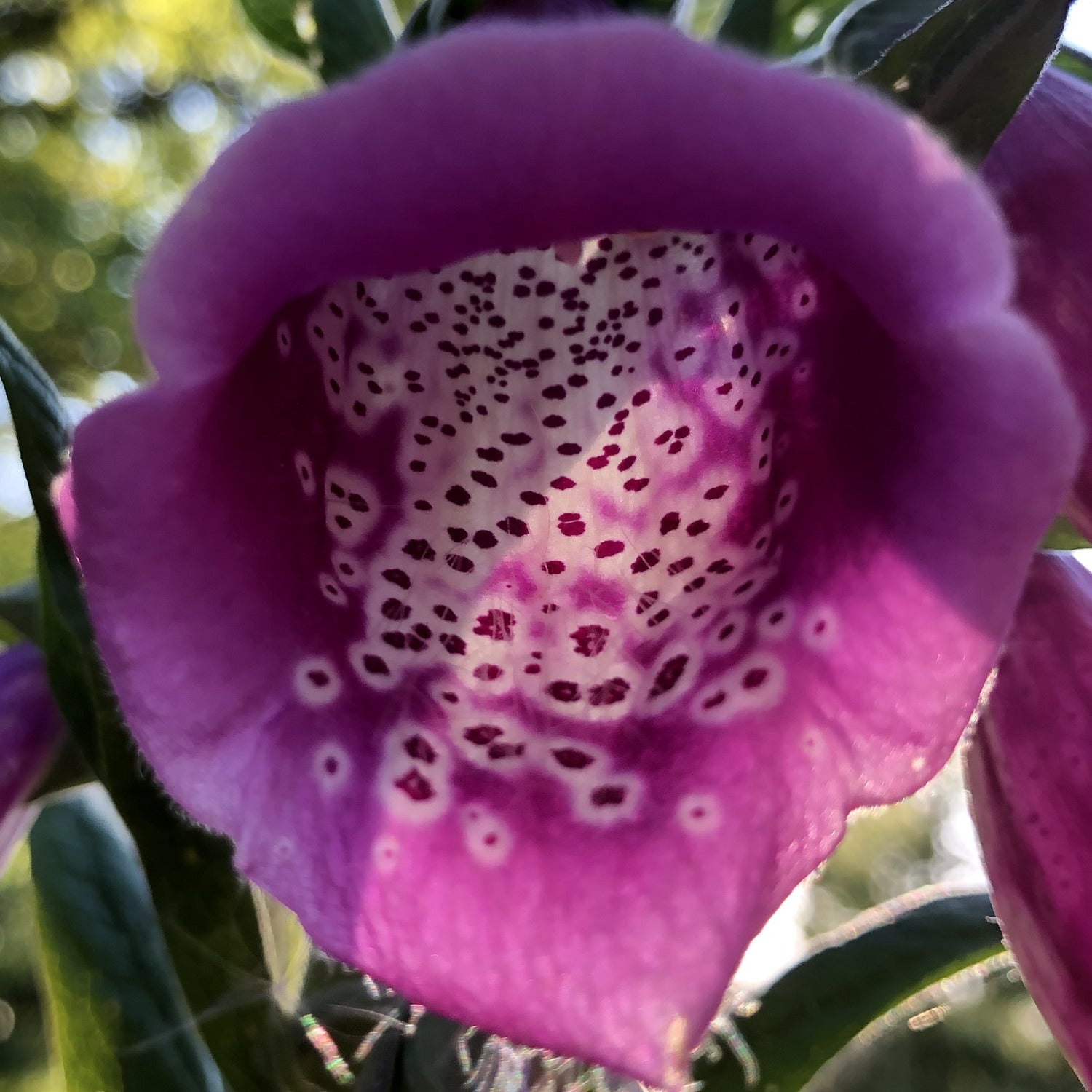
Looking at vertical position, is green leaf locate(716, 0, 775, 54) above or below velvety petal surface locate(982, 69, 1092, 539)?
above

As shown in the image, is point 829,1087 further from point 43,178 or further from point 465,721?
point 43,178

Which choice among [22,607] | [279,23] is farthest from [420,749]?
[279,23]

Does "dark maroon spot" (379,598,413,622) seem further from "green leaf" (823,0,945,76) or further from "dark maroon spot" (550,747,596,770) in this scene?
"green leaf" (823,0,945,76)

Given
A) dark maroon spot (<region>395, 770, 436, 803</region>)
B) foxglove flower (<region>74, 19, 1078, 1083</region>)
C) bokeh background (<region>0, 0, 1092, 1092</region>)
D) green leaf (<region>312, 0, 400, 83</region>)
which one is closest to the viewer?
foxglove flower (<region>74, 19, 1078, 1083</region>)

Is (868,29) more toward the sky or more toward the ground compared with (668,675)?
more toward the sky

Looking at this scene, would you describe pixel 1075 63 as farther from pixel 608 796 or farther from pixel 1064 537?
pixel 608 796

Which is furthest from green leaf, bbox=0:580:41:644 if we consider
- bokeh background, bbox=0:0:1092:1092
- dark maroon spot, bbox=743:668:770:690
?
bokeh background, bbox=0:0:1092:1092

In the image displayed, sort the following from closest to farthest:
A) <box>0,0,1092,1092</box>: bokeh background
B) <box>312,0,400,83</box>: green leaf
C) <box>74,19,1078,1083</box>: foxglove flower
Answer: <box>74,19,1078,1083</box>: foxglove flower
<box>312,0,400,83</box>: green leaf
<box>0,0,1092,1092</box>: bokeh background
